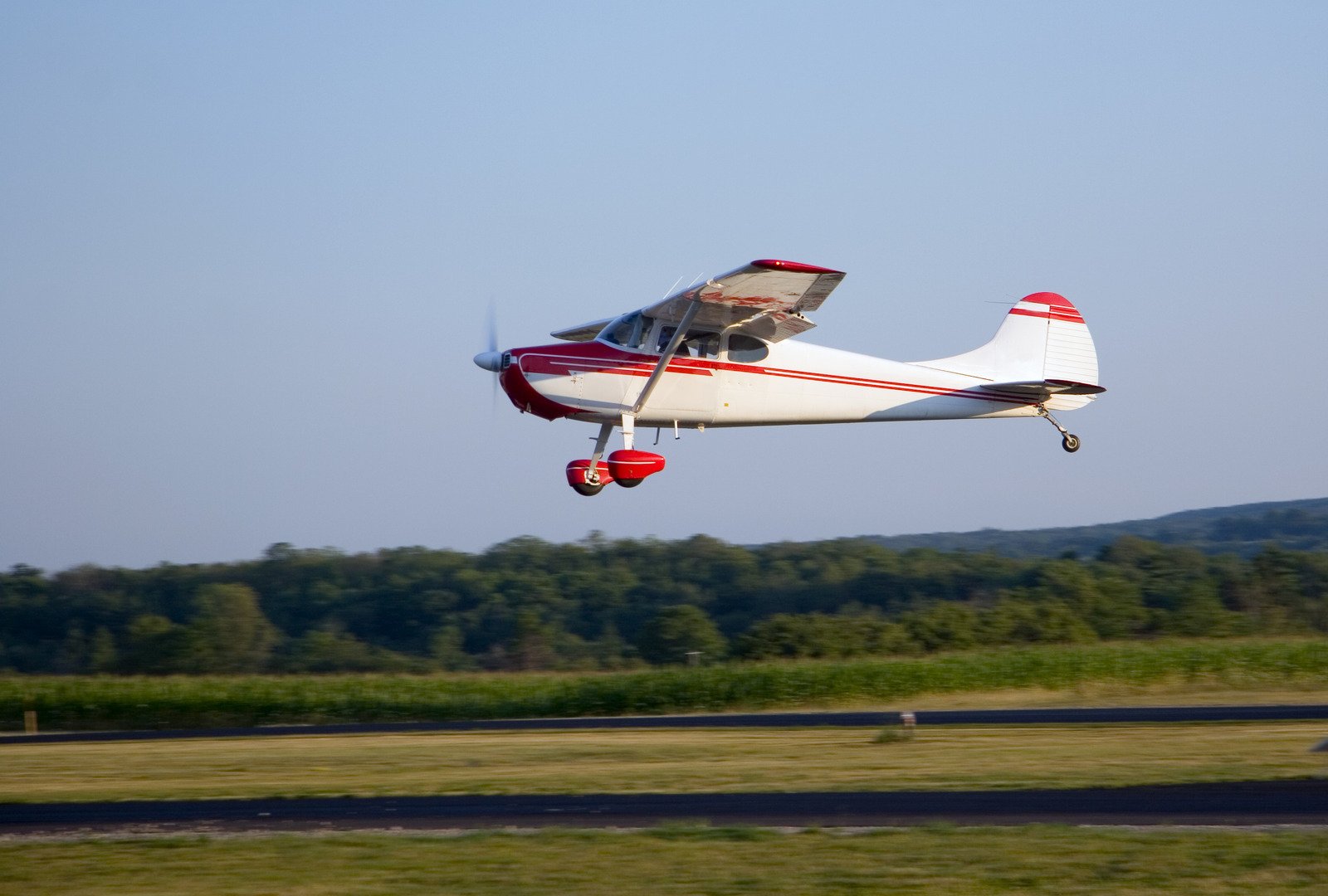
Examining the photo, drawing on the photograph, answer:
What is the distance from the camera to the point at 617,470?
1772 centimetres

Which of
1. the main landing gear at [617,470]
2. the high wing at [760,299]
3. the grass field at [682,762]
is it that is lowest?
the grass field at [682,762]

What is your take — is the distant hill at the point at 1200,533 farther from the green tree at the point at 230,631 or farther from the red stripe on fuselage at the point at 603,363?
the red stripe on fuselage at the point at 603,363

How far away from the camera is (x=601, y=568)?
51.5 metres

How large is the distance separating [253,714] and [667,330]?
1610 centimetres

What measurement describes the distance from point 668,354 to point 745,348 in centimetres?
160

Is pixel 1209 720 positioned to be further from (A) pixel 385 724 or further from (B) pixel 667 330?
(A) pixel 385 724

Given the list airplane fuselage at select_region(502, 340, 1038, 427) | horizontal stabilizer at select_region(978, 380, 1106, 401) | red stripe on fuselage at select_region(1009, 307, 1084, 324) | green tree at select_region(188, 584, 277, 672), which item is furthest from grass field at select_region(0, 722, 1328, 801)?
green tree at select_region(188, 584, 277, 672)

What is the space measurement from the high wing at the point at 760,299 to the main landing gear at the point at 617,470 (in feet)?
6.00

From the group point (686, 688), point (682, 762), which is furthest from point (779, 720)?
point (682, 762)

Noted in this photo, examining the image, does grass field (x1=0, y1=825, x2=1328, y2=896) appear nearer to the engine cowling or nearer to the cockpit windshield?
the engine cowling

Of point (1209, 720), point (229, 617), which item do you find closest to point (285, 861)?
point (1209, 720)

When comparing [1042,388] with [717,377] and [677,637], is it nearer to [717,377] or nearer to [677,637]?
[717,377]

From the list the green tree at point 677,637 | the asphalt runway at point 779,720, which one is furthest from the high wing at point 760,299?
the green tree at point 677,637

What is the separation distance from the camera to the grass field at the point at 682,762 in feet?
44.2
